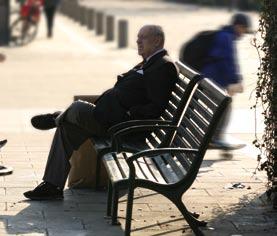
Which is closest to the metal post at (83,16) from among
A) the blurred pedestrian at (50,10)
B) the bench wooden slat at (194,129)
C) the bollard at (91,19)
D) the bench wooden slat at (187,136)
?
the bollard at (91,19)

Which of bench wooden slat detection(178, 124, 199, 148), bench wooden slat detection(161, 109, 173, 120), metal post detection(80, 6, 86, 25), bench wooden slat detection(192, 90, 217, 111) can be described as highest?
bench wooden slat detection(192, 90, 217, 111)

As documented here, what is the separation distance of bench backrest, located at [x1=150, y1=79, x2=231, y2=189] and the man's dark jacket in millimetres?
320

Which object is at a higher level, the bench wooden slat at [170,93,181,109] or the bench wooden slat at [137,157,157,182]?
the bench wooden slat at [170,93,181,109]

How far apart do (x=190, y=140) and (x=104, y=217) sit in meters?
0.87

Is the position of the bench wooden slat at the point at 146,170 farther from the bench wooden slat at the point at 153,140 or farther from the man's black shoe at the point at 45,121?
the man's black shoe at the point at 45,121

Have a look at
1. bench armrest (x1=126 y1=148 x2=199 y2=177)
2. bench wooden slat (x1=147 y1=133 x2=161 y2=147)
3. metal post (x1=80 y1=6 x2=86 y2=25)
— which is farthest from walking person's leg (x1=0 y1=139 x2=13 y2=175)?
metal post (x1=80 y1=6 x2=86 y2=25)

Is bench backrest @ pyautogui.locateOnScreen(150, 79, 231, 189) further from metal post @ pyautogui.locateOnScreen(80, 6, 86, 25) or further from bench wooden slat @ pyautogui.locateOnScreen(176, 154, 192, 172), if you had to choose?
metal post @ pyautogui.locateOnScreen(80, 6, 86, 25)

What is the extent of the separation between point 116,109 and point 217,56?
Answer: 2860 mm

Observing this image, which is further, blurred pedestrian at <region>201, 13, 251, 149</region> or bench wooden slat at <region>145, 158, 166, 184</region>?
blurred pedestrian at <region>201, 13, 251, 149</region>

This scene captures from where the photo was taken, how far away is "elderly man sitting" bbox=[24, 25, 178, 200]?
7.98 meters

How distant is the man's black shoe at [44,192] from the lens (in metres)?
8.06

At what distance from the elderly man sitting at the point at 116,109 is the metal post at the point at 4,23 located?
18851 millimetres

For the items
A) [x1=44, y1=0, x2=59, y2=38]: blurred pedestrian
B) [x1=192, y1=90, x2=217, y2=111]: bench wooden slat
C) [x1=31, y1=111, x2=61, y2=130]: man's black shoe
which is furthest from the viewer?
[x1=44, y1=0, x2=59, y2=38]: blurred pedestrian

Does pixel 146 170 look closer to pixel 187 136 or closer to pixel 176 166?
pixel 176 166
